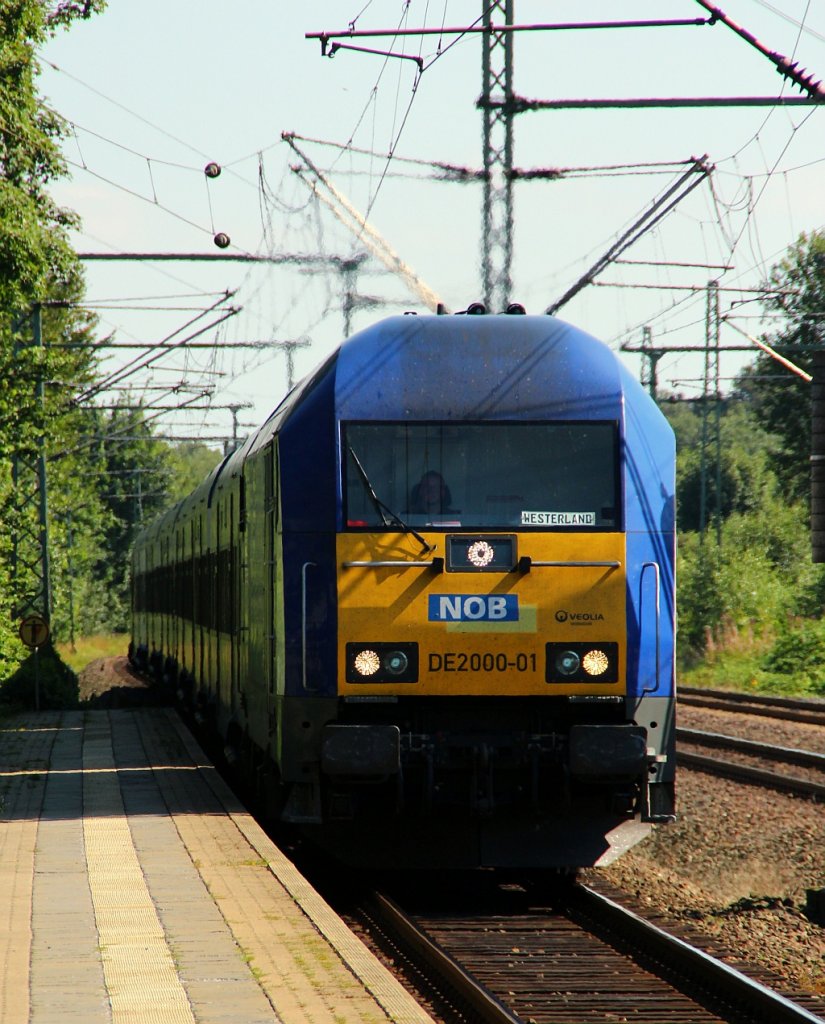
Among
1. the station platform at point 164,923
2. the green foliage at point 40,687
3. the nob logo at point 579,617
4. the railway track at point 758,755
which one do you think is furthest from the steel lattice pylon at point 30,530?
the nob logo at point 579,617

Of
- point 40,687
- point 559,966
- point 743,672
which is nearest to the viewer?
point 559,966

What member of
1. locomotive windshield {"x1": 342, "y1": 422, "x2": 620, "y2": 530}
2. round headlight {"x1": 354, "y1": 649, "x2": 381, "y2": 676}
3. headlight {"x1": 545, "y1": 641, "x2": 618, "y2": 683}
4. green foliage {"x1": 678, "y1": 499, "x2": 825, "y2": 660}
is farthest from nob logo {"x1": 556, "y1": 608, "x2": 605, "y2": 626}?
green foliage {"x1": 678, "y1": 499, "x2": 825, "y2": 660}

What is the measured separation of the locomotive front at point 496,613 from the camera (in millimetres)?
9438

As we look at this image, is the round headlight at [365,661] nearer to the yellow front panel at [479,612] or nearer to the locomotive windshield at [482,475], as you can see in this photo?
the yellow front panel at [479,612]

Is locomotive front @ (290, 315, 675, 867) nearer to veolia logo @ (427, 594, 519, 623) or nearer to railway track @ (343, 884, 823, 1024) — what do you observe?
veolia logo @ (427, 594, 519, 623)

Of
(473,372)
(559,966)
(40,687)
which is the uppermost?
(473,372)

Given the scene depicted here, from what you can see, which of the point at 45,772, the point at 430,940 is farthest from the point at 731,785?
the point at 430,940

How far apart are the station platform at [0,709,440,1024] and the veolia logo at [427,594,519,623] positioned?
5.63ft

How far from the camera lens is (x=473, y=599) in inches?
373

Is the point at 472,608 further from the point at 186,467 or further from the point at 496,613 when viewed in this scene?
the point at 186,467

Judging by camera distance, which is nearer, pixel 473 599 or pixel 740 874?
pixel 473 599

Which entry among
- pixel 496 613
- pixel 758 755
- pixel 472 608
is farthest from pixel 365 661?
pixel 758 755

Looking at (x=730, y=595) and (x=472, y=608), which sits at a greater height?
(x=472, y=608)

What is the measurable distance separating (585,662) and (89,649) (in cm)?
5247
